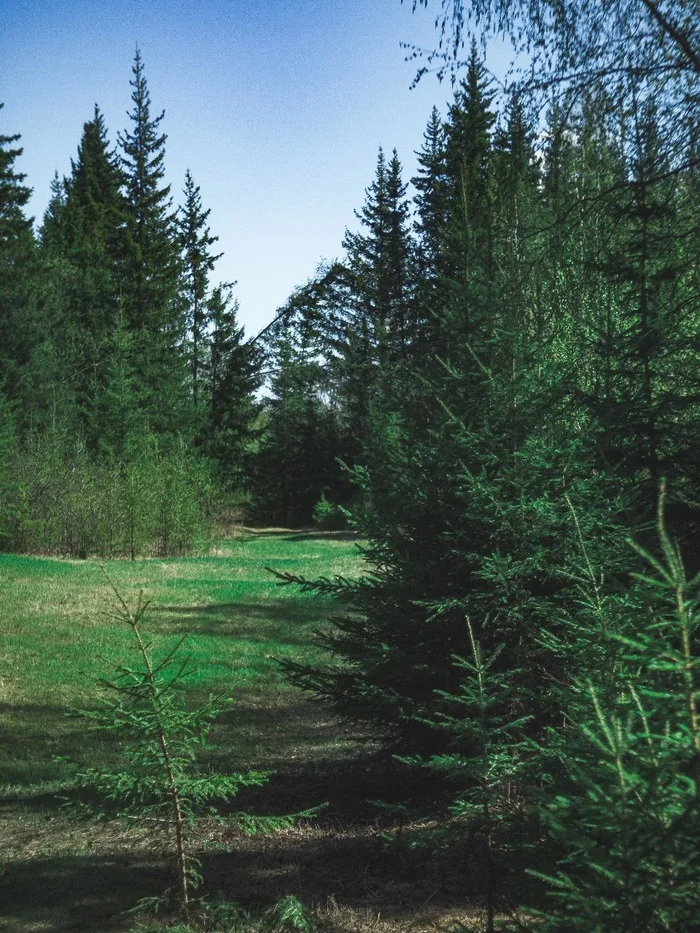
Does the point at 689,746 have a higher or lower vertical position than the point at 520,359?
lower

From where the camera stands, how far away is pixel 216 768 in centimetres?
701

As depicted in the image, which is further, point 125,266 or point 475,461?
point 125,266

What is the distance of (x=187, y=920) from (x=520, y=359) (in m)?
3.88

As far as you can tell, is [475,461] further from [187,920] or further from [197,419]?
[197,419]

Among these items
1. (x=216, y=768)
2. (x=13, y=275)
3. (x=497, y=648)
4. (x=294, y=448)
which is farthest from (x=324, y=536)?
(x=497, y=648)

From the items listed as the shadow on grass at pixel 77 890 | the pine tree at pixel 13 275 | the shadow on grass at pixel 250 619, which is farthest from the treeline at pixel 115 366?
the shadow on grass at pixel 77 890

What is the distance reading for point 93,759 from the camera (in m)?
7.29

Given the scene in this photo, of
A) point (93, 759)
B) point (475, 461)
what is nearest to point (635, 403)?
point (475, 461)

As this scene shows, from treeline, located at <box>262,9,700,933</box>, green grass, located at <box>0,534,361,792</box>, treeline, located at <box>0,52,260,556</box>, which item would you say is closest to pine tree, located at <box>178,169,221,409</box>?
treeline, located at <box>0,52,260,556</box>

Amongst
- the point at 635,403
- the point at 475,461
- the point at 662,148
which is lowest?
the point at 475,461

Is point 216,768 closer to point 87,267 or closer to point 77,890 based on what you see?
point 77,890

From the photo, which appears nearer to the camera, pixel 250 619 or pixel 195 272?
pixel 250 619

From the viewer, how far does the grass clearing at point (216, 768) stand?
4.48 m

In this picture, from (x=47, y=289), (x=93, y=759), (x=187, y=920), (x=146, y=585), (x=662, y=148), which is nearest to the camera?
(x=187, y=920)
